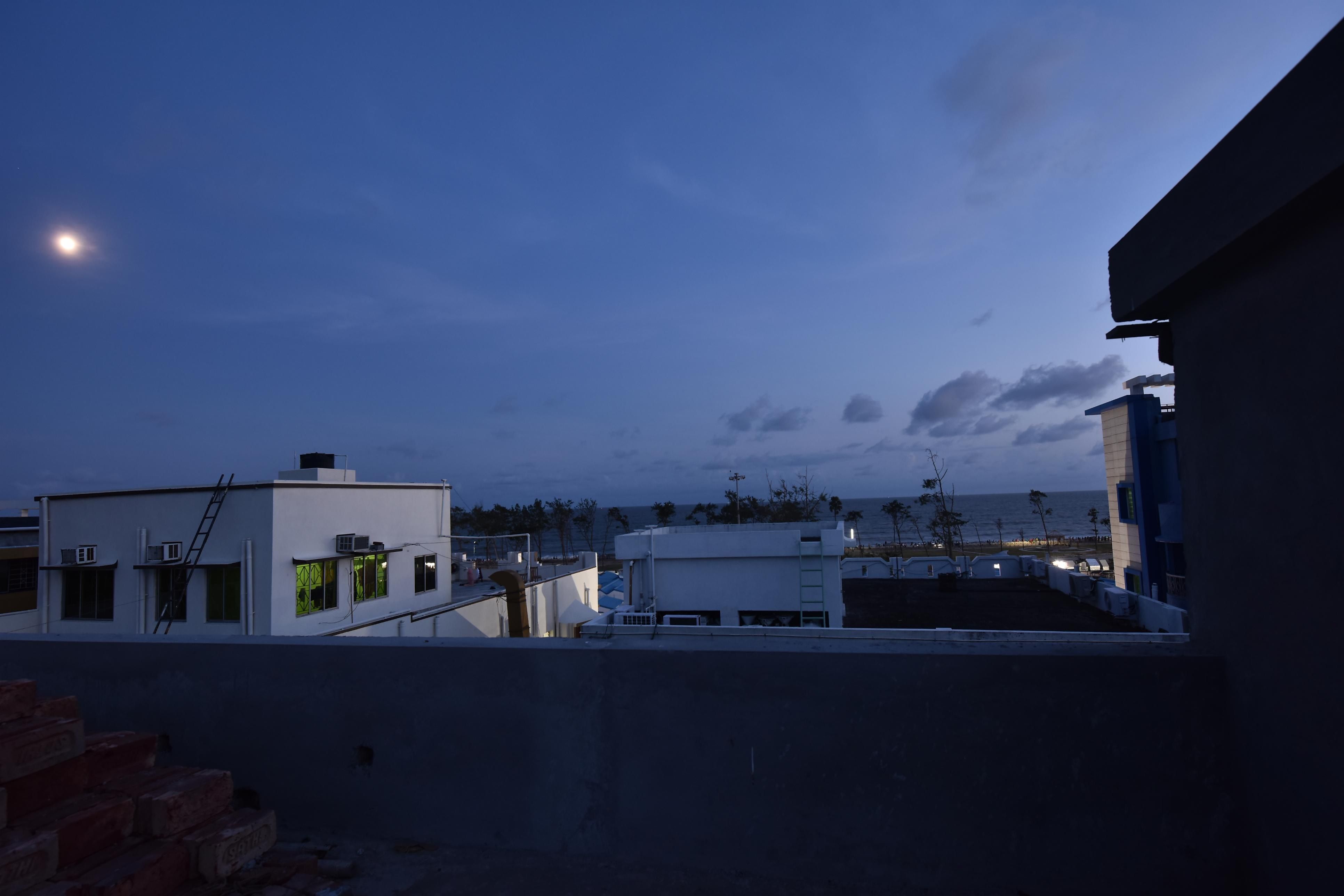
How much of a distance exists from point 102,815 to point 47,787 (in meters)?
0.33

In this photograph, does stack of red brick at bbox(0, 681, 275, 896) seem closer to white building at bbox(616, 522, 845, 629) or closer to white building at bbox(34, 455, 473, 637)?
white building at bbox(616, 522, 845, 629)

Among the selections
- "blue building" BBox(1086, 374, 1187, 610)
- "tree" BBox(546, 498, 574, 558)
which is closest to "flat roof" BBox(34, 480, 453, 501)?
"blue building" BBox(1086, 374, 1187, 610)

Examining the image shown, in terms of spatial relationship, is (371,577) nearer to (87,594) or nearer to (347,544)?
(347,544)

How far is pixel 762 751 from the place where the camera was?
271 centimetres

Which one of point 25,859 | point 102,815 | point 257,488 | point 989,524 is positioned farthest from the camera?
point 989,524

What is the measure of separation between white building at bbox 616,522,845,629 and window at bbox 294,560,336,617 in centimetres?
774

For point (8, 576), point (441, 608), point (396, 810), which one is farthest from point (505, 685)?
point (8, 576)

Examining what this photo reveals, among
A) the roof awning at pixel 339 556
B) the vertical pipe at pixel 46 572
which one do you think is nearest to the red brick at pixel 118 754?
the roof awning at pixel 339 556

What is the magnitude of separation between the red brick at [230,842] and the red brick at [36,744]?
26.1 inches

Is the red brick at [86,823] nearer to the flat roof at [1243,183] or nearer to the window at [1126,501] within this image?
the flat roof at [1243,183]

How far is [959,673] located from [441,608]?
1926cm

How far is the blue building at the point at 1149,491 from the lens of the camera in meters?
19.4

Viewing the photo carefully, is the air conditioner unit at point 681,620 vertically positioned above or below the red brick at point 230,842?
below

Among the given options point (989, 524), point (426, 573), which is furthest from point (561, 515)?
point (989, 524)
